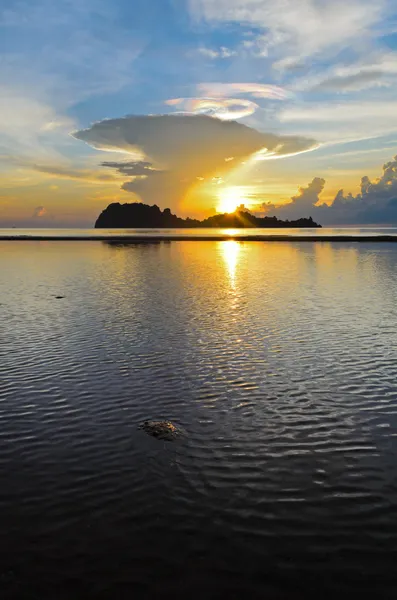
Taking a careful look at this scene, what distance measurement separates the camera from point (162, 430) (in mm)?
16828

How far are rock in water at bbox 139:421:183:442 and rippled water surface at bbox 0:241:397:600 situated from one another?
0.38 meters

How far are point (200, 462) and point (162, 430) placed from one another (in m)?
2.40

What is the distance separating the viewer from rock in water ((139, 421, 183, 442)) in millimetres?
16480

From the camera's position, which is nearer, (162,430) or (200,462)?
(200,462)

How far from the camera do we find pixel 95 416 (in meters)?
18.4

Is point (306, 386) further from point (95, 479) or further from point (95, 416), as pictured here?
point (95, 479)

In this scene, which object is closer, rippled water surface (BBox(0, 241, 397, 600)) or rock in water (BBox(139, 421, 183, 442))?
rippled water surface (BBox(0, 241, 397, 600))

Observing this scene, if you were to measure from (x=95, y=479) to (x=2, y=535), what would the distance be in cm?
299

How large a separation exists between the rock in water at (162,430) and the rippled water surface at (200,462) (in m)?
0.38

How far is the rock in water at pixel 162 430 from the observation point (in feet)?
54.1

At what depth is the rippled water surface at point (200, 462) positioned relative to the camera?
10.3 metres

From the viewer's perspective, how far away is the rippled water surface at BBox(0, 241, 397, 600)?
33.8 feet

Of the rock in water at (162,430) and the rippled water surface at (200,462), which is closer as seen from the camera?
the rippled water surface at (200,462)

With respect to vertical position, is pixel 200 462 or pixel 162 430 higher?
pixel 162 430
